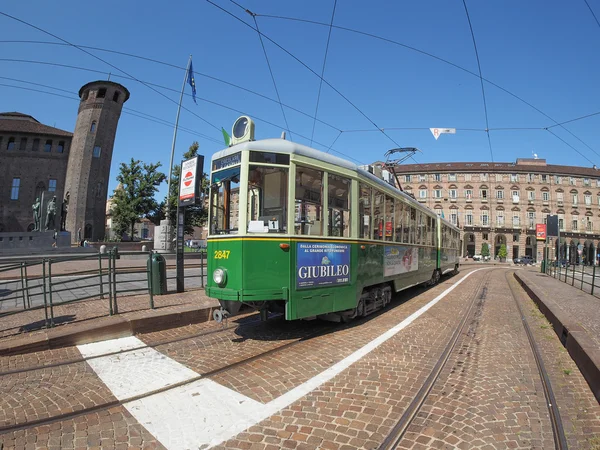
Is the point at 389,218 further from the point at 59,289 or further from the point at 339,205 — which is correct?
the point at 59,289

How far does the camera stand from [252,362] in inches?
183

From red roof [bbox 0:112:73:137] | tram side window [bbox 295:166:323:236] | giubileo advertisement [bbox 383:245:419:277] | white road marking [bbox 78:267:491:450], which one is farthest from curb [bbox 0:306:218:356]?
red roof [bbox 0:112:73:137]

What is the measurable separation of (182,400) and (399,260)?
6645mm

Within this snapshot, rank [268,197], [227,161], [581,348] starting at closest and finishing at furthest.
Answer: [581,348], [268,197], [227,161]

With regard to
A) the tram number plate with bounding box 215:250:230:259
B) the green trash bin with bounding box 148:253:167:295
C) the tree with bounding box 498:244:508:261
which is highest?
the tram number plate with bounding box 215:250:230:259

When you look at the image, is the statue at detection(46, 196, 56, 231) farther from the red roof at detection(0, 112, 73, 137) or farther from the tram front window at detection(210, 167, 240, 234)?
the tram front window at detection(210, 167, 240, 234)

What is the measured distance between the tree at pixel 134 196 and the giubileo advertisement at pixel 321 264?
3716cm

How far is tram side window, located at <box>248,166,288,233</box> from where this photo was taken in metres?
5.45

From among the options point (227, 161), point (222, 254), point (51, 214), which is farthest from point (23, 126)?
point (222, 254)

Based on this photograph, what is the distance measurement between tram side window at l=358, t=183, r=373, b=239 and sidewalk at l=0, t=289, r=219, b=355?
350 cm

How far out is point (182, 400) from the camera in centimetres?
355

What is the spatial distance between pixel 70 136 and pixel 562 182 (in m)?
96.1

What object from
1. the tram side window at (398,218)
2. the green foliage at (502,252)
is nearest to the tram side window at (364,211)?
the tram side window at (398,218)

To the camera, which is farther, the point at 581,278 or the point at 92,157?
the point at 92,157
